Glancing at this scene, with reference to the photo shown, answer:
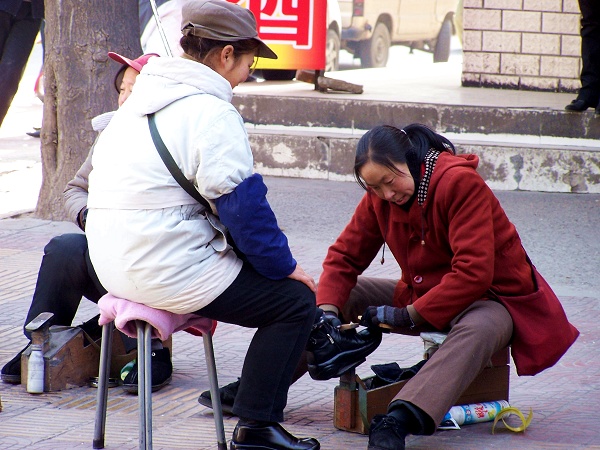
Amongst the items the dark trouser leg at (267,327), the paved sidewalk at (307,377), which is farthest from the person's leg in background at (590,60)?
the dark trouser leg at (267,327)

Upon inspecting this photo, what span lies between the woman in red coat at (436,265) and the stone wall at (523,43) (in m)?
6.53

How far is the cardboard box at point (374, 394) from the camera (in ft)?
11.7

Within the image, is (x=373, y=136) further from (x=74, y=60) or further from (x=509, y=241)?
(x=74, y=60)

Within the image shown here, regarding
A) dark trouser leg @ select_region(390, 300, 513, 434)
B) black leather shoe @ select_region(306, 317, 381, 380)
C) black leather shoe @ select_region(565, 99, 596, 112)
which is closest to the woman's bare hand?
black leather shoe @ select_region(306, 317, 381, 380)

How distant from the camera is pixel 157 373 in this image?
4.14 meters

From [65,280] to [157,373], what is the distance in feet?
1.75

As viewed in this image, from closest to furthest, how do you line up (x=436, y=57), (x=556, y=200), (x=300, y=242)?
(x=300, y=242) < (x=556, y=200) < (x=436, y=57)

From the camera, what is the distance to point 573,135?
325 inches

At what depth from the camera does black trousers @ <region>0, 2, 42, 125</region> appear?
8.84 metres

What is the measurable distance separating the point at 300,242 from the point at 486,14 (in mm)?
4402

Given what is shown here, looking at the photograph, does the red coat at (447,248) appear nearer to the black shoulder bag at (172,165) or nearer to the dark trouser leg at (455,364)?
the dark trouser leg at (455,364)

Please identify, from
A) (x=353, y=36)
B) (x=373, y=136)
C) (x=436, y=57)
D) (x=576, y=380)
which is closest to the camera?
(x=373, y=136)

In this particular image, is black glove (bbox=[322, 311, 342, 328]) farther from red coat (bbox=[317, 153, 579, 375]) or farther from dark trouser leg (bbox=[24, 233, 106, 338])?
dark trouser leg (bbox=[24, 233, 106, 338])

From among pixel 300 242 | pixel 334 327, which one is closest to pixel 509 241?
pixel 334 327
